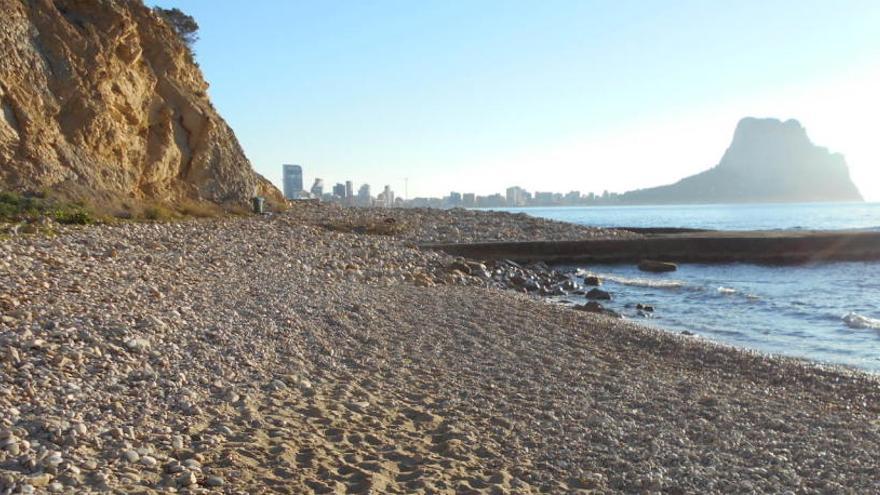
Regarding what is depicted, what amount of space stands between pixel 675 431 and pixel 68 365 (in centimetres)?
517

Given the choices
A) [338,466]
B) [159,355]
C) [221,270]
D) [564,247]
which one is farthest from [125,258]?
[564,247]

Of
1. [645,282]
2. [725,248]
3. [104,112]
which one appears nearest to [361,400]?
[104,112]

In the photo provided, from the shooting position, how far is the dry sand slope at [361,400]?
4707mm

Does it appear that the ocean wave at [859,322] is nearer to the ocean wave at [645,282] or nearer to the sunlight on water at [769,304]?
the sunlight on water at [769,304]

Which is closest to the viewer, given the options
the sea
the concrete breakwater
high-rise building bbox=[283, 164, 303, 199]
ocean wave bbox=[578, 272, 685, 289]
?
the sea

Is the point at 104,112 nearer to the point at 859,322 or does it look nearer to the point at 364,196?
the point at 859,322

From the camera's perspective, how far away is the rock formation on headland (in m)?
17.6

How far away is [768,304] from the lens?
60.8 ft

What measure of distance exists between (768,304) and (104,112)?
1885cm

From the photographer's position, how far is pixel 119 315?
7.57 metres

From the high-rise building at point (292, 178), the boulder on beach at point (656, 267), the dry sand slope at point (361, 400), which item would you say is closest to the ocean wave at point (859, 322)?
the dry sand slope at point (361, 400)

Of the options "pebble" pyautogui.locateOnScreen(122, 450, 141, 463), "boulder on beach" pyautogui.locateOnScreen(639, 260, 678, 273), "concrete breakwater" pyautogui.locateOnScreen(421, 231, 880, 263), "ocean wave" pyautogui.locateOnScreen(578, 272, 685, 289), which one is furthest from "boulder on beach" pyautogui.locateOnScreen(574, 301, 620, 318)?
"pebble" pyautogui.locateOnScreen(122, 450, 141, 463)

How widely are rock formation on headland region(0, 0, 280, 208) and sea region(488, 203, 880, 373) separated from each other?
1407 cm

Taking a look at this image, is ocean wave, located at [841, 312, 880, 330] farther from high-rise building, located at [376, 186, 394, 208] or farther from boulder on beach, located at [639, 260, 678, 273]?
high-rise building, located at [376, 186, 394, 208]
